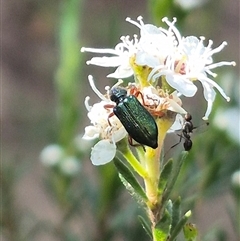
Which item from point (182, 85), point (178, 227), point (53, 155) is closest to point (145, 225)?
point (178, 227)

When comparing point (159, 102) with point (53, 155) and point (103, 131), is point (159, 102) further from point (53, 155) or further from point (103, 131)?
point (53, 155)

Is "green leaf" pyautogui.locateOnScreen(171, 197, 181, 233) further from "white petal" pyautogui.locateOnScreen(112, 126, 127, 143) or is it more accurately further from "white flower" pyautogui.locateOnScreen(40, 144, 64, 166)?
"white flower" pyautogui.locateOnScreen(40, 144, 64, 166)

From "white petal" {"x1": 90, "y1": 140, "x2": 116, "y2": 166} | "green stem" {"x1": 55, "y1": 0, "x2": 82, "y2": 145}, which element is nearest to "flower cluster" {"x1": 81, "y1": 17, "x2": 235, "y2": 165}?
"white petal" {"x1": 90, "y1": 140, "x2": 116, "y2": 166}

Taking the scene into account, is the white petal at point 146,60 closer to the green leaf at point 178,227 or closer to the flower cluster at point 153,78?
the flower cluster at point 153,78

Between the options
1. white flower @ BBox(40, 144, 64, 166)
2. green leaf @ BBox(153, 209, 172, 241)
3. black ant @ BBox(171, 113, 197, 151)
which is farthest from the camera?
white flower @ BBox(40, 144, 64, 166)

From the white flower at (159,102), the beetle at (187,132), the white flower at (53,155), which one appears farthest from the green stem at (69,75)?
the white flower at (159,102)

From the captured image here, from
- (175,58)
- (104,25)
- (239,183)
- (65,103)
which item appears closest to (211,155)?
(239,183)

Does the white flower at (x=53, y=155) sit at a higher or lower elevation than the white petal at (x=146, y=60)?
lower
